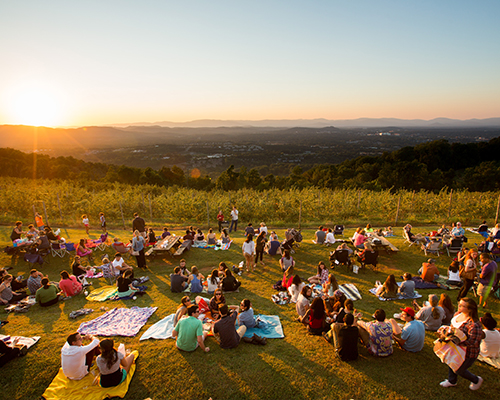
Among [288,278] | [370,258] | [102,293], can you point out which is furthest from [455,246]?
[102,293]

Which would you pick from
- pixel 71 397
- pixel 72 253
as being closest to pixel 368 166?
pixel 72 253

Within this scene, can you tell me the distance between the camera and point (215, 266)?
10.5m

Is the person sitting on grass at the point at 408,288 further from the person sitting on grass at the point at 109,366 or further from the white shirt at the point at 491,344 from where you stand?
the person sitting on grass at the point at 109,366

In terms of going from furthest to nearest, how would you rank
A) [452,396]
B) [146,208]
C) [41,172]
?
[41,172], [146,208], [452,396]

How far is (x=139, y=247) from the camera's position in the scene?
32.4ft

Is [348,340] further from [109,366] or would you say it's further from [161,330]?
[109,366]

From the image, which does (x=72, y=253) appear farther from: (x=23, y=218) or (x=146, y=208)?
(x=23, y=218)

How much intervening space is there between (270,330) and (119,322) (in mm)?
3837

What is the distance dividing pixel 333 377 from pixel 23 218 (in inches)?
878

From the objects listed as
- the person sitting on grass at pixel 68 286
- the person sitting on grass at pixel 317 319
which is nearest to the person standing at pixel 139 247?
the person sitting on grass at pixel 68 286

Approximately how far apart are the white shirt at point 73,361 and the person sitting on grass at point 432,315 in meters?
7.21

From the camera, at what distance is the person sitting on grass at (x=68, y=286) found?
7.74 metres

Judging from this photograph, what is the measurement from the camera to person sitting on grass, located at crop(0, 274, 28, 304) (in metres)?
7.40

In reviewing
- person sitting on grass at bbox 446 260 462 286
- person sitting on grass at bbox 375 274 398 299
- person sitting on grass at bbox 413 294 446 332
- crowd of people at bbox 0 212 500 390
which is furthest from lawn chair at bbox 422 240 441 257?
person sitting on grass at bbox 413 294 446 332
